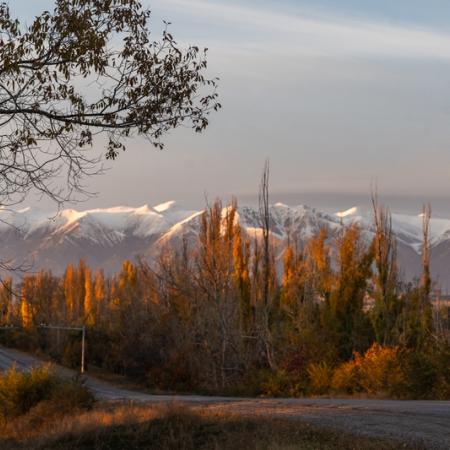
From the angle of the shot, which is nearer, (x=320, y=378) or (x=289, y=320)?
(x=320, y=378)

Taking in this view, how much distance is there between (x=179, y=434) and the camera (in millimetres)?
14680

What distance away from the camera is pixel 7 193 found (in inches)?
557

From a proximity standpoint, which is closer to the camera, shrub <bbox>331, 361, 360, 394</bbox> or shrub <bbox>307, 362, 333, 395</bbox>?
shrub <bbox>331, 361, 360, 394</bbox>

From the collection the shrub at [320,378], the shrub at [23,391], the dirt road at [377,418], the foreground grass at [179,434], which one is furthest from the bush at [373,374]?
the foreground grass at [179,434]

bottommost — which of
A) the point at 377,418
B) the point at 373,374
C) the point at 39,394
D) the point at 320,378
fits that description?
the point at 320,378

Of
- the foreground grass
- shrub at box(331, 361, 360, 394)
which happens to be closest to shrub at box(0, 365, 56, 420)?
the foreground grass

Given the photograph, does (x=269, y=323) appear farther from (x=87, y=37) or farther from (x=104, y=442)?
(x=87, y=37)

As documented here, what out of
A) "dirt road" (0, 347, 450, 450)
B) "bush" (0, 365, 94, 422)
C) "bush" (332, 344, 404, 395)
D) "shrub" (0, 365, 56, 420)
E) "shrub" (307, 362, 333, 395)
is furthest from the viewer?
"shrub" (307, 362, 333, 395)

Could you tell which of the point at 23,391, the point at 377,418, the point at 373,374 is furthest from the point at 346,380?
the point at 377,418

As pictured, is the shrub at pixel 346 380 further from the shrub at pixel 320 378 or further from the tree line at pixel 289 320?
the shrub at pixel 320 378

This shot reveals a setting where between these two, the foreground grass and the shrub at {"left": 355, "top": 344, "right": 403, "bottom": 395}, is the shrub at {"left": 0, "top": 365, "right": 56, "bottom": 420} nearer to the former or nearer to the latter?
the foreground grass

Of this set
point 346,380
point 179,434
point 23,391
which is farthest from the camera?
point 346,380

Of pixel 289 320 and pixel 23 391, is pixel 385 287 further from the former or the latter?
pixel 23 391

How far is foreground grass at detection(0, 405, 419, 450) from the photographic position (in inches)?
508
